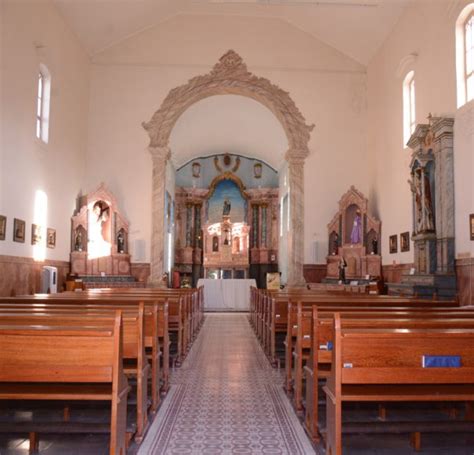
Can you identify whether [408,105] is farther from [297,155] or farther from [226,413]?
[226,413]

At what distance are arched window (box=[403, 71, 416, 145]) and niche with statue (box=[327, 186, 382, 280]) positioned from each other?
253 centimetres

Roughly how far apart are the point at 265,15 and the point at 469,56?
759cm

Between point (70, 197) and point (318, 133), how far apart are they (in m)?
7.66

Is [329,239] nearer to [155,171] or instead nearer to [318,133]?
[318,133]

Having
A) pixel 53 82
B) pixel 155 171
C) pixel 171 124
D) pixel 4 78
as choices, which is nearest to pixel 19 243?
pixel 4 78

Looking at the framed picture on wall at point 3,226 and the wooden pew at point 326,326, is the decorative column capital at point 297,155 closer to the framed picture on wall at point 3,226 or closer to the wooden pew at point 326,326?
the framed picture on wall at point 3,226

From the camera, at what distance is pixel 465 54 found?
10102 millimetres

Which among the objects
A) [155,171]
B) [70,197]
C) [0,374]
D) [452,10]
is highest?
[452,10]

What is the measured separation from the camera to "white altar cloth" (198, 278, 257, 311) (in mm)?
16625

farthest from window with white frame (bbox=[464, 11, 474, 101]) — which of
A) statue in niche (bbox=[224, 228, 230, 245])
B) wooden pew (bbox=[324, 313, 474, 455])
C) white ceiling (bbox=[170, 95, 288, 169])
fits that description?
statue in niche (bbox=[224, 228, 230, 245])

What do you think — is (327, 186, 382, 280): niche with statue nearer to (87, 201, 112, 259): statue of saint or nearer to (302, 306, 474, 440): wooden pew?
(87, 201, 112, 259): statue of saint

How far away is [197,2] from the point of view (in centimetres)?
1518

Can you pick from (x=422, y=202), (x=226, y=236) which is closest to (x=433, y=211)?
(x=422, y=202)

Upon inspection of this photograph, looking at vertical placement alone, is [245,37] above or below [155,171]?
above
